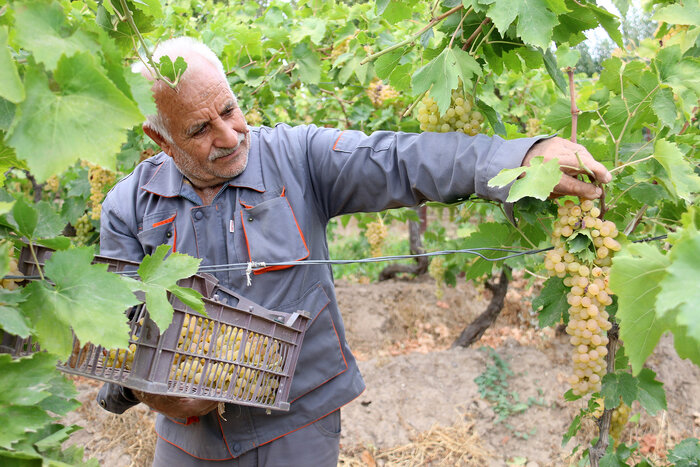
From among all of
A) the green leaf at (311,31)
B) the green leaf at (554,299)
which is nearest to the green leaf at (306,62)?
the green leaf at (311,31)

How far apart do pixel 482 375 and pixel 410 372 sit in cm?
62

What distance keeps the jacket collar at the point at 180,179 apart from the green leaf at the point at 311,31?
66.7 inches

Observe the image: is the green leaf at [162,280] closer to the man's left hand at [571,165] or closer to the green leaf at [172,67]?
the green leaf at [172,67]

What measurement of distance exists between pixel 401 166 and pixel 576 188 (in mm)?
550

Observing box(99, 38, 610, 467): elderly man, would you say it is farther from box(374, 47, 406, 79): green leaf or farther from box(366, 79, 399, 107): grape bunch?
box(366, 79, 399, 107): grape bunch

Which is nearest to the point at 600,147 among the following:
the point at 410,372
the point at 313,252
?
the point at 313,252

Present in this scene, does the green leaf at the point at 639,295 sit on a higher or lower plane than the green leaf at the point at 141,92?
lower

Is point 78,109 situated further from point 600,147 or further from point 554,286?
point 600,147

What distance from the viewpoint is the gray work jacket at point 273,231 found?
2.09 metres

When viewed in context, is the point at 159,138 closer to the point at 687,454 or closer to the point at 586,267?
the point at 586,267

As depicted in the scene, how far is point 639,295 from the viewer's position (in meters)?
1.08

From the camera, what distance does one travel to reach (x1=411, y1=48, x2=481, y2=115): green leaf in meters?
1.67

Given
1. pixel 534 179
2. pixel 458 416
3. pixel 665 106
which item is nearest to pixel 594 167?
pixel 534 179

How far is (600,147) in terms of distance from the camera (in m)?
2.04
